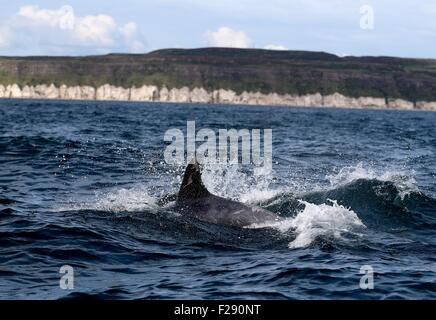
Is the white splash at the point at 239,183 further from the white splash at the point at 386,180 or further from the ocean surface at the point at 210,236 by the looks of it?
the white splash at the point at 386,180

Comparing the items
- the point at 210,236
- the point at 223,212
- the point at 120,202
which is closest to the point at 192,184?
the point at 223,212

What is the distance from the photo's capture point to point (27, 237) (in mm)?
14914

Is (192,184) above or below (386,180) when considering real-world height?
above

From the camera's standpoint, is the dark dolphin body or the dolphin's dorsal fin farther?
the dolphin's dorsal fin

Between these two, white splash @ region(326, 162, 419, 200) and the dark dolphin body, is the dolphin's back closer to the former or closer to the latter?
the dark dolphin body

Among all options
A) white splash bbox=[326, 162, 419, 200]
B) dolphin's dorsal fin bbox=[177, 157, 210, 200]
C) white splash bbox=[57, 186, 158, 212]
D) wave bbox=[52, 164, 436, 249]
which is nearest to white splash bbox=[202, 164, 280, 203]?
wave bbox=[52, 164, 436, 249]

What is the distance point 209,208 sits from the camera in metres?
17.2

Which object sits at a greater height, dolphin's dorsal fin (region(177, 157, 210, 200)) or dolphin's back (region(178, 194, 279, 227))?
dolphin's dorsal fin (region(177, 157, 210, 200))

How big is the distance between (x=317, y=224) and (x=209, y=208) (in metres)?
2.70

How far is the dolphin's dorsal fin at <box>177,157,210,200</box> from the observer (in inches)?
672

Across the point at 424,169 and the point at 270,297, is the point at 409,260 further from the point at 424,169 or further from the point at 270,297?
the point at 424,169

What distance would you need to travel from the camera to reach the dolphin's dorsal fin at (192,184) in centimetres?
1708

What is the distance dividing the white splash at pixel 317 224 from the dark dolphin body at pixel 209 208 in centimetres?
38

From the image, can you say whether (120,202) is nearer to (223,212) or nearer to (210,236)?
(223,212)
